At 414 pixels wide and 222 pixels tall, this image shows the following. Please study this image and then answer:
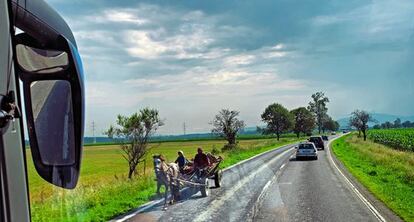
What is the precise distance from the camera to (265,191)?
55.2 ft

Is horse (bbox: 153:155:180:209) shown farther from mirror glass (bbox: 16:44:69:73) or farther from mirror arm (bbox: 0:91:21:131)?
mirror arm (bbox: 0:91:21:131)

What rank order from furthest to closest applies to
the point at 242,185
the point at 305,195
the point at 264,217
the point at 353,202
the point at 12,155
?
the point at 242,185 → the point at 305,195 → the point at 353,202 → the point at 264,217 → the point at 12,155

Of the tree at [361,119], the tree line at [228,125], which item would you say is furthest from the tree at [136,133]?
the tree at [361,119]

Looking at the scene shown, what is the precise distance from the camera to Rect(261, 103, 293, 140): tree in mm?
127094

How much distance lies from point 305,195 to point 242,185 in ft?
12.9

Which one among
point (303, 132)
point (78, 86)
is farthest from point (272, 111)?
point (78, 86)

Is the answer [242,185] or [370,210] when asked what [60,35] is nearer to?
[370,210]

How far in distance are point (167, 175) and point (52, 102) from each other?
1240 cm

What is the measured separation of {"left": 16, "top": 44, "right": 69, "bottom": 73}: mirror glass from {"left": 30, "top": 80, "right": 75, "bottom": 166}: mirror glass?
55 mm

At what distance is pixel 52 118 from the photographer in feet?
6.32

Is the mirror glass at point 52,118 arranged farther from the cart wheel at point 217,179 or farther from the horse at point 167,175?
the cart wheel at point 217,179

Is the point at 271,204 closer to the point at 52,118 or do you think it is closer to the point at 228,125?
the point at 52,118

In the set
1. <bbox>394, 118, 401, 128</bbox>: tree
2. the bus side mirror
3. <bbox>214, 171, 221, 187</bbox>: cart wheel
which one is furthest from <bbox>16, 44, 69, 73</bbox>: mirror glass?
<bbox>394, 118, 401, 128</bbox>: tree

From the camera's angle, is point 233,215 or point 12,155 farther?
point 233,215
